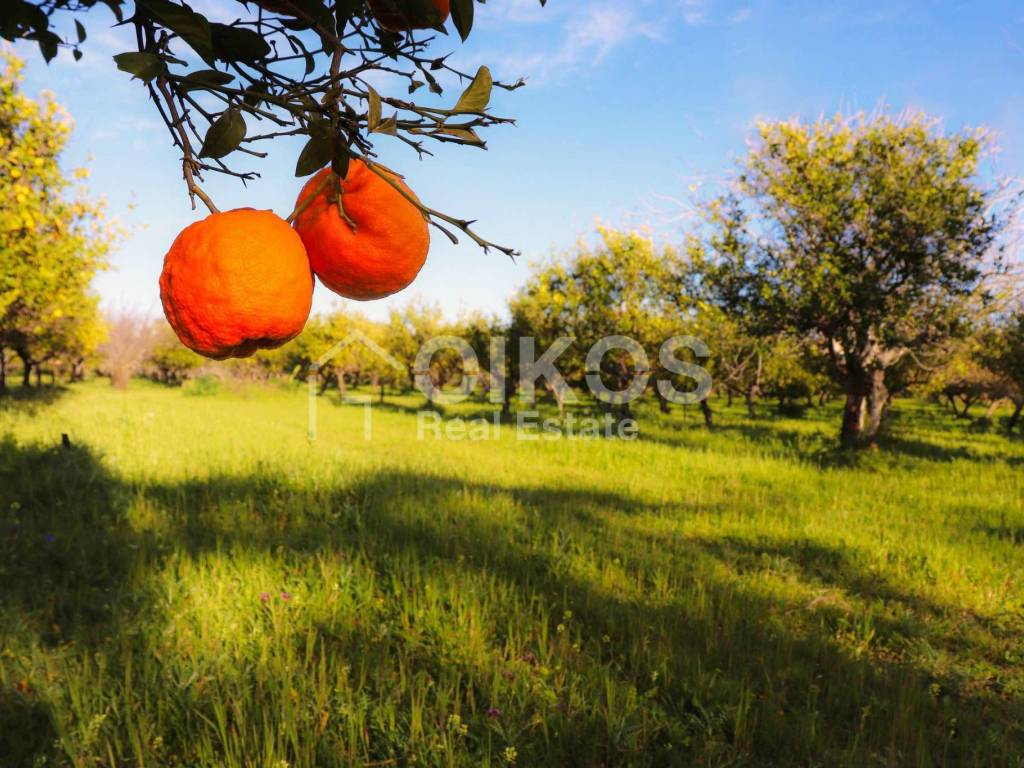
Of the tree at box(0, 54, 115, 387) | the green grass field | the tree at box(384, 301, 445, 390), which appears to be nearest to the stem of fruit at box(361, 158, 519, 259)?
the green grass field

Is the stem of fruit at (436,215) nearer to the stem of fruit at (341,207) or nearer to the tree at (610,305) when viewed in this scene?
the stem of fruit at (341,207)

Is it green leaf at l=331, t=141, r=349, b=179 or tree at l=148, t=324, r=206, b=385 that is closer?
green leaf at l=331, t=141, r=349, b=179

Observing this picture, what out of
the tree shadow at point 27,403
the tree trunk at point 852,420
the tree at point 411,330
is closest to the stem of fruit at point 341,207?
the tree trunk at point 852,420

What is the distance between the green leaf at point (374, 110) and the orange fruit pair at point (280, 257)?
68 millimetres

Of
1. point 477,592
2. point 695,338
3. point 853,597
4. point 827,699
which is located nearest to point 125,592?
point 477,592

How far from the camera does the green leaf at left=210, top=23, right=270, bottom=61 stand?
653mm

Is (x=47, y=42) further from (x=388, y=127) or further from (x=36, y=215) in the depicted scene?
(x=36, y=215)

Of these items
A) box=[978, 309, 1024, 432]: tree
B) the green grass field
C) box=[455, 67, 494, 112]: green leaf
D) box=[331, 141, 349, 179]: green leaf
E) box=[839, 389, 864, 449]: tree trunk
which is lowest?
the green grass field

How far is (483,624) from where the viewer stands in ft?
13.0

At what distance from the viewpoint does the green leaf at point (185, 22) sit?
58 centimetres

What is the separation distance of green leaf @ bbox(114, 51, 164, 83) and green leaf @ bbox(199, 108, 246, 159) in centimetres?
7

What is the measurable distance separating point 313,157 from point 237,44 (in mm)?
201

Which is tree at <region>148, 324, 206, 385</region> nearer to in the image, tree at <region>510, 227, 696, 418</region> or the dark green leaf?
tree at <region>510, 227, 696, 418</region>

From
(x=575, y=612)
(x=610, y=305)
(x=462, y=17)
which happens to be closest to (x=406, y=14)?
(x=462, y=17)
